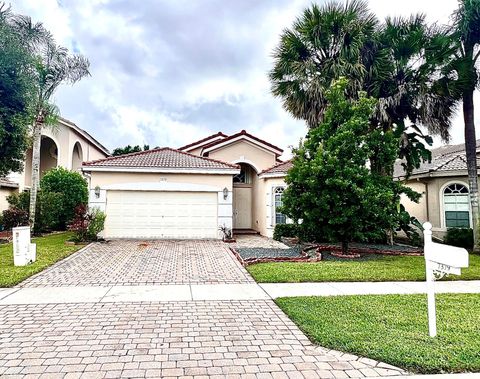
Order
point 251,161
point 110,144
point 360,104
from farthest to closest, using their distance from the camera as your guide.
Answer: point 110,144
point 251,161
point 360,104

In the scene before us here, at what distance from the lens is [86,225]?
15.1 meters

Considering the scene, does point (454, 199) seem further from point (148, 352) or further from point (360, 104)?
point (148, 352)

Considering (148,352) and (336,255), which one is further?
(336,255)

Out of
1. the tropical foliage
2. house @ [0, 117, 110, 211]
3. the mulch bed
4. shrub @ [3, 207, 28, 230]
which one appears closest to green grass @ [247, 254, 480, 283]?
the mulch bed

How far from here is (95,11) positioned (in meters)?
13.1

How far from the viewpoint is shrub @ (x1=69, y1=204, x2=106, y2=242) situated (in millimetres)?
15070

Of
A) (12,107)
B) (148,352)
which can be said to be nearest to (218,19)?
(12,107)

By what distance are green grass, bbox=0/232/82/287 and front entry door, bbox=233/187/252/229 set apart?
10085 millimetres

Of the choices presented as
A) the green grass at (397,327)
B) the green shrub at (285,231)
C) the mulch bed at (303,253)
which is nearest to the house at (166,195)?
the green shrub at (285,231)

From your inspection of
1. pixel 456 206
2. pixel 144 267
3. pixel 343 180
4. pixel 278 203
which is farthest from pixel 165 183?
pixel 456 206

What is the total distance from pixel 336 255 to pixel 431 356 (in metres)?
8.37

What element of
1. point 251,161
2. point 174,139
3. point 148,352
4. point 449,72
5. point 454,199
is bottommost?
point 148,352

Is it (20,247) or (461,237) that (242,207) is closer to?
(461,237)

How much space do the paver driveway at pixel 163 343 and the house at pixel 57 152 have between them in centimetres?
1835
